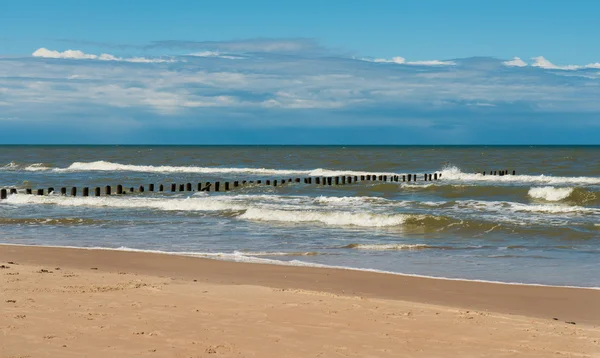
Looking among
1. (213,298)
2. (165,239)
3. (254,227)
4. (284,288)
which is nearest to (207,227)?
(254,227)

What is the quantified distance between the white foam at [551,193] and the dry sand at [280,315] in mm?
22734

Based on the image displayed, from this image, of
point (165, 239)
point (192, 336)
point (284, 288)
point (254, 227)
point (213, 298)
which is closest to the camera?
point (192, 336)

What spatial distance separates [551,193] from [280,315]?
27.5 m

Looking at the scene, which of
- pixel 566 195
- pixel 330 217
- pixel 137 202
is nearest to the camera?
pixel 330 217

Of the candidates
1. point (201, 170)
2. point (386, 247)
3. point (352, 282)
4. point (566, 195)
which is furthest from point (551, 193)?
point (201, 170)

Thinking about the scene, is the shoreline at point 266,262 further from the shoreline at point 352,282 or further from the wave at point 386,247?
the wave at point 386,247

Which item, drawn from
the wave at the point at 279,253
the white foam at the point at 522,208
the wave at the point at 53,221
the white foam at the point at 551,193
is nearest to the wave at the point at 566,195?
the white foam at the point at 551,193

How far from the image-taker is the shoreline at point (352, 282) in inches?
385

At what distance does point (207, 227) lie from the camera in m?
20.4

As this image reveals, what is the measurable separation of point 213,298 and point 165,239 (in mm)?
8902

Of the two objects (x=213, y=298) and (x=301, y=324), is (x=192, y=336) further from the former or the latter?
(x=213, y=298)

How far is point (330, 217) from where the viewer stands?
21.8 meters

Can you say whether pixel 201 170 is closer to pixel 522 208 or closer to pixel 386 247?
pixel 522 208

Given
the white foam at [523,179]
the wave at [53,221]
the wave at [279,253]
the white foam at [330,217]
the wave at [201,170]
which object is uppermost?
the wave at [201,170]
